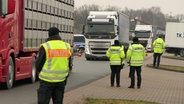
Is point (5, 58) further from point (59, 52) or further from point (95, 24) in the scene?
point (95, 24)

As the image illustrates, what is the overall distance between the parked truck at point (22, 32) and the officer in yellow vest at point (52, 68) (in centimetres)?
643

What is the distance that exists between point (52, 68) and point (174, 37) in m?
48.6

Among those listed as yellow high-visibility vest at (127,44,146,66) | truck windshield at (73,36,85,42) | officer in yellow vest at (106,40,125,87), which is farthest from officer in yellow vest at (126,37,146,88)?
truck windshield at (73,36,85,42)

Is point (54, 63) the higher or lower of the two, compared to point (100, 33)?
lower

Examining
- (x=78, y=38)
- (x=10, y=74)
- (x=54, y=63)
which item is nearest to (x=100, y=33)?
(x=10, y=74)

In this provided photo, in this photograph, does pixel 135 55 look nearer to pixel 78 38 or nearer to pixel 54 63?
pixel 54 63

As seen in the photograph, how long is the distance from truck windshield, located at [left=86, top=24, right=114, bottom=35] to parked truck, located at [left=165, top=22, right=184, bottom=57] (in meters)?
20.3

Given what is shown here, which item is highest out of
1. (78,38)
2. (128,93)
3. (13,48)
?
(13,48)

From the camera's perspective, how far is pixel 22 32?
54.4 ft

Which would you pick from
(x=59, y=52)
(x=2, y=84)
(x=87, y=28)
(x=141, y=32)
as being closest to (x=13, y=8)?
(x=2, y=84)

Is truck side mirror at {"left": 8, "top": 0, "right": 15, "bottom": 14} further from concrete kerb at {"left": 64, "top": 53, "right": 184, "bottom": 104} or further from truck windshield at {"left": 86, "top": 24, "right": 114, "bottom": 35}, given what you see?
truck windshield at {"left": 86, "top": 24, "right": 114, "bottom": 35}

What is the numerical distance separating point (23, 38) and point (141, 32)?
47.5 m

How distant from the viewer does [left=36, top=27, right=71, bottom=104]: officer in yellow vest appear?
802 cm

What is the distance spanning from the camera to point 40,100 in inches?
314
